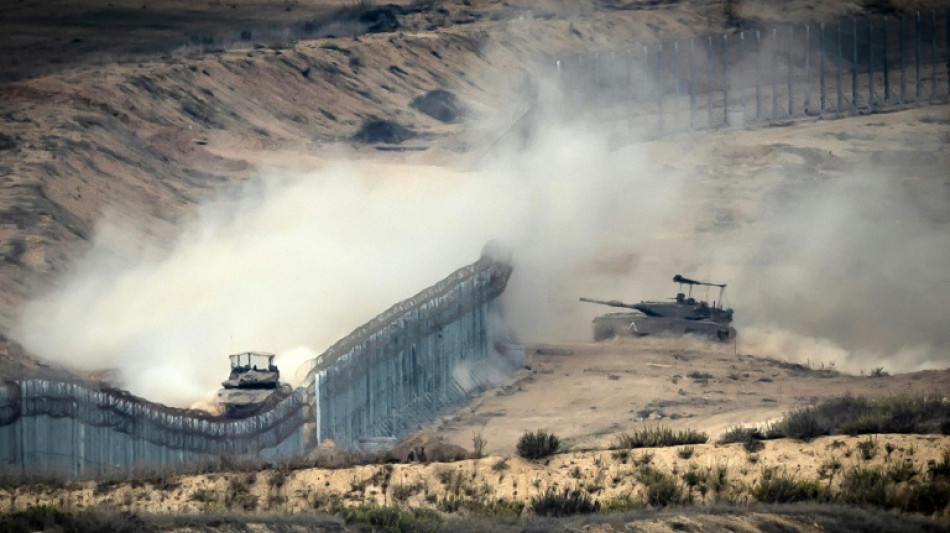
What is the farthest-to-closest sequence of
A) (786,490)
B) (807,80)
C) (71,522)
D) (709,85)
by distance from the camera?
(807,80)
(709,85)
(786,490)
(71,522)

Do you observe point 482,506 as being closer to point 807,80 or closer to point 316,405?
point 316,405

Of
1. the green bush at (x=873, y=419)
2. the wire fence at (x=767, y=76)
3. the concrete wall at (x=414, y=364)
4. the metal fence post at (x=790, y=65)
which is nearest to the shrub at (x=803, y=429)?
the green bush at (x=873, y=419)

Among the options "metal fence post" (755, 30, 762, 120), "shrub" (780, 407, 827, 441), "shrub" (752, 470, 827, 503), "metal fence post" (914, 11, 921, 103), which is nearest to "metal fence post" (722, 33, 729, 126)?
"metal fence post" (755, 30, 762, 120)

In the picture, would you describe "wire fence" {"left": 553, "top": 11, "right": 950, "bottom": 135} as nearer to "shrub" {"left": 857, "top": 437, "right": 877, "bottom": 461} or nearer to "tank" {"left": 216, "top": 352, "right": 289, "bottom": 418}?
"tank" {"left": 216, "top": 352, "right": 289, "bottom": 418}

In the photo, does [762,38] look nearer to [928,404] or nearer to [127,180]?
[127,180]

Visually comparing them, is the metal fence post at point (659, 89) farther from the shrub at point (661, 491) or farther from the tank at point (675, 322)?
the shrub at point (661, 491)

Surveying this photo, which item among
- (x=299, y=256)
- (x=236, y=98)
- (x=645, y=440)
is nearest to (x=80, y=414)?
(x=645, y=440)

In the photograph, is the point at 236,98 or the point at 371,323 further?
the point at 236,98

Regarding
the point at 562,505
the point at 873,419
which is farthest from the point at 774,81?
the point at 562,505

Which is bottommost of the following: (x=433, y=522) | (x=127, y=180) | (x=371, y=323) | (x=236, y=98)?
(x=433, y=522)
